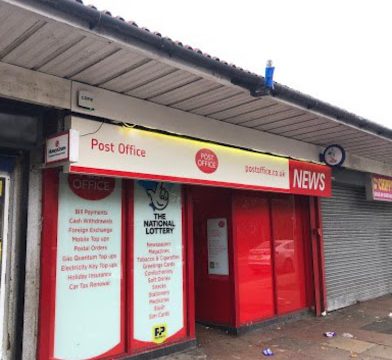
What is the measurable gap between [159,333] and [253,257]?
246 cm

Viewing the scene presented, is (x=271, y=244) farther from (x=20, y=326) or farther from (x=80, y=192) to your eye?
(x=20, y=326)

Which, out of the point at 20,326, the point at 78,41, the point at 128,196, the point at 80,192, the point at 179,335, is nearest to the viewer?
the point at 78,41

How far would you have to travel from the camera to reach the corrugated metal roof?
12.0 ft

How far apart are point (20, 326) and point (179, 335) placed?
2375mm

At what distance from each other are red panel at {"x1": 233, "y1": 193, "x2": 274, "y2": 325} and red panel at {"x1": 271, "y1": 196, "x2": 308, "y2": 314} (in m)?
0.24

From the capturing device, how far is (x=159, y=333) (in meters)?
6.08

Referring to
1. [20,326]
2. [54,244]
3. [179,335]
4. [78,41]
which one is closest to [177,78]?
[78,41]

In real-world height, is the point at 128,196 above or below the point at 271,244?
above

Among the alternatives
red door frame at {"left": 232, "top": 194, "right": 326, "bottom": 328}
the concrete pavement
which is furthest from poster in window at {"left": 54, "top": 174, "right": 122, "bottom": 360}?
red door frame at {"left": 232, "top": 194, "right": 326, "bottom": 328}

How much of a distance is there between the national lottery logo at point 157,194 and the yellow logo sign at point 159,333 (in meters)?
1.60

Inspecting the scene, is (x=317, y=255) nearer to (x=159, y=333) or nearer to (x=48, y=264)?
(x=159, y=333)

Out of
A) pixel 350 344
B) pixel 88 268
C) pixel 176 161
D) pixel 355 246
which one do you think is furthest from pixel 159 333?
pixel 355 246

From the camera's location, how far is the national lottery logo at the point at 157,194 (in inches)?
245

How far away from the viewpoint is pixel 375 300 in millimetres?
10711
